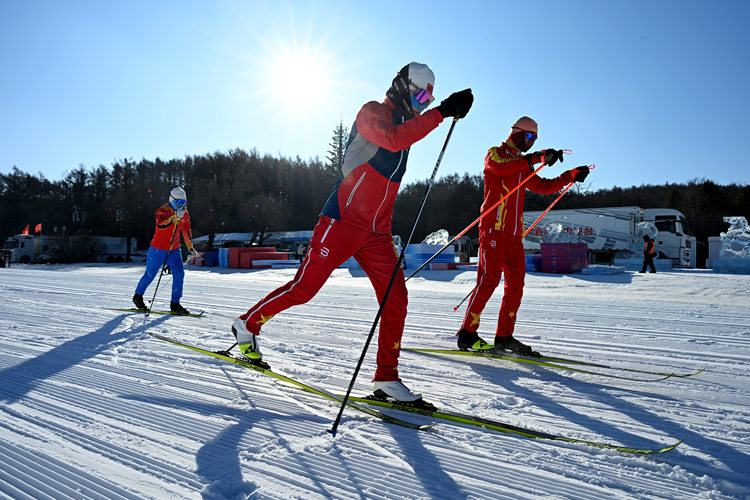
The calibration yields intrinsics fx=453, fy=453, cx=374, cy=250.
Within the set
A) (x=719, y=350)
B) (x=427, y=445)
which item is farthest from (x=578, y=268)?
(x=427, y=445)

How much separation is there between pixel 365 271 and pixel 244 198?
41771mm

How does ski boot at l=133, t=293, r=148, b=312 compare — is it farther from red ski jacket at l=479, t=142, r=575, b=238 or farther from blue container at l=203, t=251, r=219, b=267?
blue container at l=203, t=251, r=219, b=267

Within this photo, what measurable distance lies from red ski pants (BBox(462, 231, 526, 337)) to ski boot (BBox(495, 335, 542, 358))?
43 millimetres

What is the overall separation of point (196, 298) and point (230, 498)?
7.05 meters

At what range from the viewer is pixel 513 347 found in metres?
3.57

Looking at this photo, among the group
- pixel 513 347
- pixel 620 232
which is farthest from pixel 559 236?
pixel 513 347

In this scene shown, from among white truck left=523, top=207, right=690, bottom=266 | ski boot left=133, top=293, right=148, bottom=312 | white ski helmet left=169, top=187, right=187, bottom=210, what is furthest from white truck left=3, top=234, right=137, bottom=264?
white ski helmet left=169, top=187, right=187, bottom=210

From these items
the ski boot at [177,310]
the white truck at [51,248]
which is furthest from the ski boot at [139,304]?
the white truck at [51,248]

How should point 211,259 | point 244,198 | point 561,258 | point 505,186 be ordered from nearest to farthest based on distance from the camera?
1. point 505,186
2. point 561,258
3. point 211,259
4. point 244,198

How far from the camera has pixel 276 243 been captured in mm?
43250

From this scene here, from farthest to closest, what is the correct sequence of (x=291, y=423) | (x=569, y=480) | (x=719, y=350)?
(x=719, y=350) → (x=291, y=423) → (x=569, y=480)

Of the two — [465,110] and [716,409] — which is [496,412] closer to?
[716,409]

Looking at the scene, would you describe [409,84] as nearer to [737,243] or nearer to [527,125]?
[527,125]

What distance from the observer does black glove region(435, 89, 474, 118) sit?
237 centimetres
